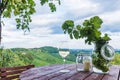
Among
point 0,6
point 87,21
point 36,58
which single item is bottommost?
point 36,58

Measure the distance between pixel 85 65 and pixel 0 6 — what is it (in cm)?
227

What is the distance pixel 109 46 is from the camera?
10.6 ft

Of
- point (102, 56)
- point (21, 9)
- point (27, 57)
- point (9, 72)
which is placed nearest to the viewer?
point (102, 56)

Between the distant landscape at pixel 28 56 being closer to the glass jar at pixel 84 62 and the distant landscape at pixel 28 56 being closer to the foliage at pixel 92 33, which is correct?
the glass jar at pixel 84 62

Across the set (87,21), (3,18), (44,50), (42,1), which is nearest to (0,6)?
(3,18)

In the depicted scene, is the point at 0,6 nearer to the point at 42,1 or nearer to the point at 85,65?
the point at 42,1

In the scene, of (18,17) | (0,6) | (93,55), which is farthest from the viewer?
(18,17)

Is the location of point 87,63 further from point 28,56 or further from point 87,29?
point 28,56

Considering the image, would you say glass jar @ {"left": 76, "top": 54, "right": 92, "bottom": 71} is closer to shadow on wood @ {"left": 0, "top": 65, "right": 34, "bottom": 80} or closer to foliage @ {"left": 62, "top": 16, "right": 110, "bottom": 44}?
foliage @ {"left": 62, "top": 16, "right": 110, "bottom": 44}

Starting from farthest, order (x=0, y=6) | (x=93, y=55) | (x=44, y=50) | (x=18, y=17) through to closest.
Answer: (x=44, y=50) → (x=18, y=17) → (x=0, y=6) → (x=93, y=55)

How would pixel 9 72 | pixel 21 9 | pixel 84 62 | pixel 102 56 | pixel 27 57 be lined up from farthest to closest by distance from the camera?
pixel 27 57 → pixel 21 9 → pixel 9 72 → pixel 84 62 → pixel 102 56

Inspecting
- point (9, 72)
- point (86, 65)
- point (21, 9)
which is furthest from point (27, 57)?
point (86, 65)

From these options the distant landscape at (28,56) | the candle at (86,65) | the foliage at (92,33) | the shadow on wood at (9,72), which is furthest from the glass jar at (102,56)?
the distant landscape at (28,56)

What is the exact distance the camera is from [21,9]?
5516 millimetres
